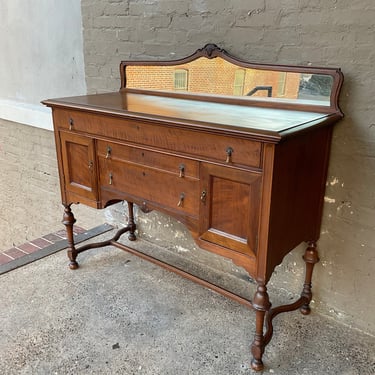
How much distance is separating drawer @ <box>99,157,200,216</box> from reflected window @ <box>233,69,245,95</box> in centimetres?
59

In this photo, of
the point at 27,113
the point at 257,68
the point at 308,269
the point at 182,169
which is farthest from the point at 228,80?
the point at 27,113

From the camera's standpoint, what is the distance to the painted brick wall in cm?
169

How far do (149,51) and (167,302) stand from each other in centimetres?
143

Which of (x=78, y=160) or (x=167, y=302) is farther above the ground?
(x=78, y=160)

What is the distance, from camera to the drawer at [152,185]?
5.63 feet

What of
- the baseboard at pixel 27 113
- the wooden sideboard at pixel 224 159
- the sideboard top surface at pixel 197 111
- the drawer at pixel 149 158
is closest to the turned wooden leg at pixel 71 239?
the wooden sideboard at pixel 224 159

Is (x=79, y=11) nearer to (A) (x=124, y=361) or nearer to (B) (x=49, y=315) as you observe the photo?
(B) (x=49, y=315)

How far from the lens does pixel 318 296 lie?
2090 mm

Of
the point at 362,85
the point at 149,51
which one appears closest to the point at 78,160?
the point at 149,51

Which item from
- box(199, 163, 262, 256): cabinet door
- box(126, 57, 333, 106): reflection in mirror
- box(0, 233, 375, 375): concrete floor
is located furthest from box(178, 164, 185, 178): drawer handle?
box(0, 233, 375, 375): concrete floor

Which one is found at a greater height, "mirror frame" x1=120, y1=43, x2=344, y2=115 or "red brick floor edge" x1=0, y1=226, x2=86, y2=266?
"mirror frame" x1=120, y1=43, x2=344, y2=115

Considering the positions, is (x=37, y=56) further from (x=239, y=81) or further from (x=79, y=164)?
(x=239, y=81)

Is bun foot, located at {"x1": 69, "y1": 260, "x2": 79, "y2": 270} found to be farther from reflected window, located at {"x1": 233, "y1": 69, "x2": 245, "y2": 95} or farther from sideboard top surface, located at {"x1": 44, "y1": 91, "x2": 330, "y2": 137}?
reflected window, located at {"x1": 233, "y1": 69, "x2": 245, "y2": 95}

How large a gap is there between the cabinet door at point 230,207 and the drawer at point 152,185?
0.07 metres
